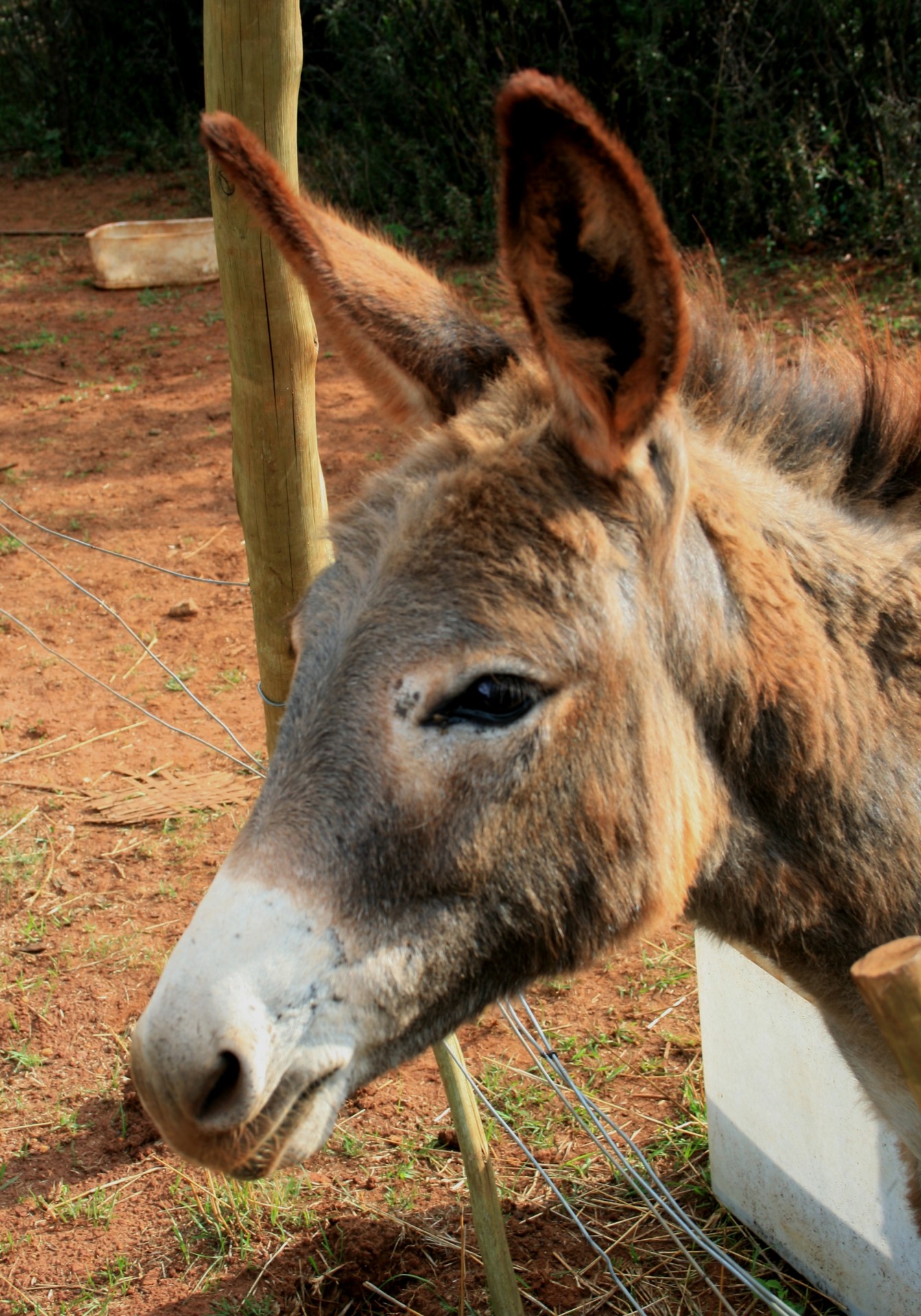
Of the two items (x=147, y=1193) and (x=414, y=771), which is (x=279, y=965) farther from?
(x=147, y=1193)

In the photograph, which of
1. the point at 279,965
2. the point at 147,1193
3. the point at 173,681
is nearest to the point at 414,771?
the point at 279,965

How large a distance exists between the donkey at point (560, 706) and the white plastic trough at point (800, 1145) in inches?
23.1

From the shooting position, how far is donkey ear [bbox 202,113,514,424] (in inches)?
84.3

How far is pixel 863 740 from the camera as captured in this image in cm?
204

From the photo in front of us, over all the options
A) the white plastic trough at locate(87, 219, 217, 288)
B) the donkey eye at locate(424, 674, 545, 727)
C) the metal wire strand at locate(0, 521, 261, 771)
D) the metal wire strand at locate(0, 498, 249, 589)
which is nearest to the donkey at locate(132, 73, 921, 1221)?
the donkey eye at locate(424, 674, 545, 727)

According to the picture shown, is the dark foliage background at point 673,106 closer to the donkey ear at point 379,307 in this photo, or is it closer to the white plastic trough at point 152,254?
the white plastic trough at point 152,254

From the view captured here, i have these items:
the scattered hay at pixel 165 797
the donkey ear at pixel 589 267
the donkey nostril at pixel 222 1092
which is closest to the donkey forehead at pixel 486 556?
the donkey ear at pixel 589 267

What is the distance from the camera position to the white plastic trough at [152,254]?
40.0ft

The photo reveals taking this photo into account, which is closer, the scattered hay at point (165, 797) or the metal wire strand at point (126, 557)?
the metal wire strand at point (126, 557)

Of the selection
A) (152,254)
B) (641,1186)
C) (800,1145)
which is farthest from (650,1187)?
(152,254)

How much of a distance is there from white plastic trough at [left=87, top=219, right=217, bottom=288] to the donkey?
10.9m

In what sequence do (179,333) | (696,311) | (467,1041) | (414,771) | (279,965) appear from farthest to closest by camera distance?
(179,333) < (467,1041) < (696,311) < (414,771) < (279,965)

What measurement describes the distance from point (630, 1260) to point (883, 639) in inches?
88.1

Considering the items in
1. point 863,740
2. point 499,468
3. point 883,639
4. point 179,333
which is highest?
point 499,468
